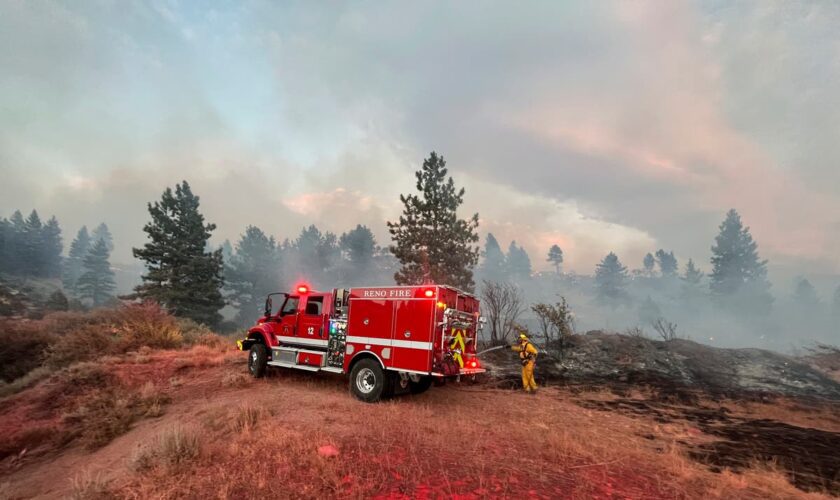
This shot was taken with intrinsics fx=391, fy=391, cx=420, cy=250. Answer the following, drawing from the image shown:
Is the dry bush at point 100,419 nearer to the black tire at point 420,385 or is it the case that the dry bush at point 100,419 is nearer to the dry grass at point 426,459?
the dry grass at point 426,459

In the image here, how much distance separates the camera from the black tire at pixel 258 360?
1288cm

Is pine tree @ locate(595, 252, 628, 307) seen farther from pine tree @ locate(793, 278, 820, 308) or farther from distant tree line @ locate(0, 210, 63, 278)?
distant tree line @ locate(0, 210, 63, 278)

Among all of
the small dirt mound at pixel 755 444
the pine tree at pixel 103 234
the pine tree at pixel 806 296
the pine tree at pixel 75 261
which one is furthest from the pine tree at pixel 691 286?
the pine tree at pixel 103 234

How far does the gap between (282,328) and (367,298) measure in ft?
12.0

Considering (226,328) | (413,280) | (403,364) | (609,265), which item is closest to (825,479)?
(403,364)

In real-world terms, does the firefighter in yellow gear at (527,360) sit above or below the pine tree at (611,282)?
below

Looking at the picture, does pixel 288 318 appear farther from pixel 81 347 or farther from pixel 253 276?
pixel 253 276

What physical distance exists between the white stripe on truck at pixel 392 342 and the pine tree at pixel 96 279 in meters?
83.7

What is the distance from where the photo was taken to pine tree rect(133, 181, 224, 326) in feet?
112

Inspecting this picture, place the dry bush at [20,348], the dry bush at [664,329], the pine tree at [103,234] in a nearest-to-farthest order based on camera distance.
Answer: the dry bush at [20,348] < the dry bush at [664,329] < the pine tree at [103,234]

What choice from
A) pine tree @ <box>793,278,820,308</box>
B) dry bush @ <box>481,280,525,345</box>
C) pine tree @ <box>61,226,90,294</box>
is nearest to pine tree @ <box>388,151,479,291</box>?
dry bush @ <box>481,280,525,345</box>

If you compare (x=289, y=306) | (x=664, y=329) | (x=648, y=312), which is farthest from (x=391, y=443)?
(x=648, y=312)

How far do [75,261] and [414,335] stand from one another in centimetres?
12298

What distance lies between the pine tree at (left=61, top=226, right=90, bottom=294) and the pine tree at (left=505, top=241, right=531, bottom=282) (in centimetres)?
9765
